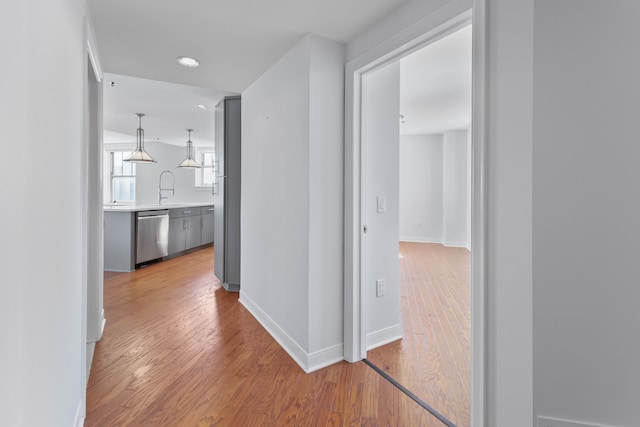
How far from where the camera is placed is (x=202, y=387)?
1888 millimetres

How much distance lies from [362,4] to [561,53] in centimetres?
107

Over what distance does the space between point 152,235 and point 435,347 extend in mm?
4574

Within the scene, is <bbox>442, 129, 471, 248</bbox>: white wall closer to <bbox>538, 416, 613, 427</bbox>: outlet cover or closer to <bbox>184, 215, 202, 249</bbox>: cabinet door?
<bbox>184, 215, 202, 249</bbox>: cabinet door

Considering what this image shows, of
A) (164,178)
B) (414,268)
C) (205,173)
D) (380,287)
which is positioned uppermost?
(205,173)

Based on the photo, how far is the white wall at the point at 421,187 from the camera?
25.1ft

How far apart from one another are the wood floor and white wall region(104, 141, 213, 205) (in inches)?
208

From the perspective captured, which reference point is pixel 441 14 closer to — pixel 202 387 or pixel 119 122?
pixel 202 387

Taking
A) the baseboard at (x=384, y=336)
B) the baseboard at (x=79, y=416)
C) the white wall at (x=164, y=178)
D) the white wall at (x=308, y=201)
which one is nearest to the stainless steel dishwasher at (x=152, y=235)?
the white wall at (x=164, y=178)

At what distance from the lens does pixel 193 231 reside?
253 inches

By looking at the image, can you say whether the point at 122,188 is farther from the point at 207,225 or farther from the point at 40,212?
the point at 40,212

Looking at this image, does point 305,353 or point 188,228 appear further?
point 188,228

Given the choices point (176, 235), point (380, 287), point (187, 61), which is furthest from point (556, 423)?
point (176, 235)

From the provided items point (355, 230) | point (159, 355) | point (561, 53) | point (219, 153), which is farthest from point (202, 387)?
point (219, 153)

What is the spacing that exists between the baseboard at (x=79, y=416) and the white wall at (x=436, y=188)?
23.0ft
